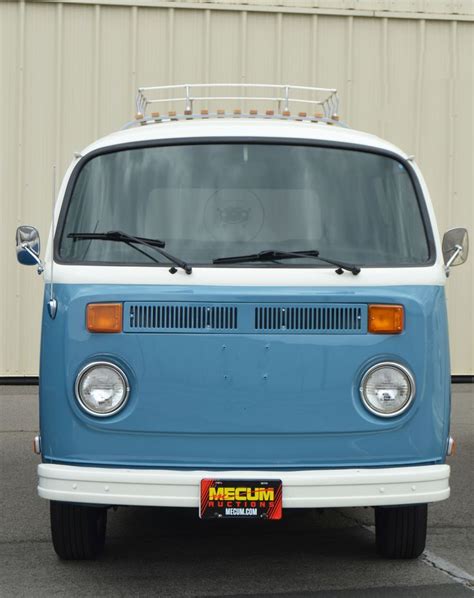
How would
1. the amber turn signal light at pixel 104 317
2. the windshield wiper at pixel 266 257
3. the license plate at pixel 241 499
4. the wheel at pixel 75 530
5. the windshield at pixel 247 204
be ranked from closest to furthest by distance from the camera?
the license plate at pixel 241 499
the amber turn signal light at pixel 104 317
the windshield wiper at pixel 266 257
the windshield at pixel 247 204
the wheel at pixel 75 530

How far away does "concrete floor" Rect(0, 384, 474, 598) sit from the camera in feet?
18.1

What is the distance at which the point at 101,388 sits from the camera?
209 inches

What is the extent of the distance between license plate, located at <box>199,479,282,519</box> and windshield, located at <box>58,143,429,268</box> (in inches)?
41.3

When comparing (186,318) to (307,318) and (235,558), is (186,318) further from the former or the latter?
(235,558)

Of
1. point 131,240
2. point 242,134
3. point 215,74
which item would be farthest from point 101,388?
point 215,74

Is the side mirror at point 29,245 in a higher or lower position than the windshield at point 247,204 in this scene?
lower

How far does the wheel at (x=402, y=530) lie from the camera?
5855 millimetres

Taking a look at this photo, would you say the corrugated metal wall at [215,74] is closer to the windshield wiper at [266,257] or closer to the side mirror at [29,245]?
the side mirror at [29,245]

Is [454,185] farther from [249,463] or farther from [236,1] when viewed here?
[249,463]

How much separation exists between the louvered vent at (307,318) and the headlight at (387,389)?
22cm

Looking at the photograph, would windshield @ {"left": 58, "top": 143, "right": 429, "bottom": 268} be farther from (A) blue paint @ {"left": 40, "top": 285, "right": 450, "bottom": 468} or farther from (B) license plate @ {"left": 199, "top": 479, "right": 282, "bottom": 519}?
(B) license plate @ {"left": 199, "top": 479, "right": 282, "bottom": 519}

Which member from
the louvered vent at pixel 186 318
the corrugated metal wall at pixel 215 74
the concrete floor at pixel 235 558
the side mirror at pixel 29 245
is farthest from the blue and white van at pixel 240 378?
the corrugated metal wall at pixel 215 74

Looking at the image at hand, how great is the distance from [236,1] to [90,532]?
882 centimetres

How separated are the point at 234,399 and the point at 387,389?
0.70 m
